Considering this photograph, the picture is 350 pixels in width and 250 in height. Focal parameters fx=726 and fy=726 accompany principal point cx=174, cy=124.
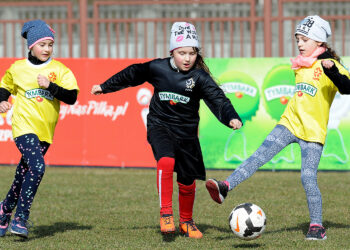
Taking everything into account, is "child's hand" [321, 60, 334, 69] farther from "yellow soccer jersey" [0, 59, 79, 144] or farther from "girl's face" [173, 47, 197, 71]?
"yellow soccer jersey" [0, 59, 79, 144]

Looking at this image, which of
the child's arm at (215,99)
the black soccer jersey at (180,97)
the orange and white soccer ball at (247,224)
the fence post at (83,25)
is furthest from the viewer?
the fence post at (83,25)

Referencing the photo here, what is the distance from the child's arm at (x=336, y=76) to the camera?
6106 millimetres

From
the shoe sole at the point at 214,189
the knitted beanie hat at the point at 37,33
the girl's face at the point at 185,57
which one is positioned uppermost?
the knitted beanie hat at the point at 37,33

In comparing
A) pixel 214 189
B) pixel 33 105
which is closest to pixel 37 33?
pixel 33 105

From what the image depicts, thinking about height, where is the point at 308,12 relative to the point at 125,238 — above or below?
above

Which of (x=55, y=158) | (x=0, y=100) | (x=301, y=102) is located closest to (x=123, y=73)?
(x=0, y=100)

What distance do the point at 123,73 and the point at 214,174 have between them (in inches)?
187

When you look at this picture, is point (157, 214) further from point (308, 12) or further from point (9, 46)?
point (9, 46)

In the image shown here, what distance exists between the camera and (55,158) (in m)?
11.9

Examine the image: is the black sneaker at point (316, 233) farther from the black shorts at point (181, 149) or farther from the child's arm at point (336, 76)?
the child's arm at point (336, 76)

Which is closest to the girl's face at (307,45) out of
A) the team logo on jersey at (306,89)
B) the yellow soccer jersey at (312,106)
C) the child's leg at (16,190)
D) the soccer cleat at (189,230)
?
the yellow soccer jersey at (312,106)

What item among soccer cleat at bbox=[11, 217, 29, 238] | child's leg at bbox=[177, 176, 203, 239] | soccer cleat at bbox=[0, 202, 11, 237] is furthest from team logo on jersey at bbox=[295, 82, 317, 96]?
soccer cleat at bbox=[0, 202, 11, 237]

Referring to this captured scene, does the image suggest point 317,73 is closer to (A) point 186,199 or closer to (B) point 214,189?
(B) point 214,189

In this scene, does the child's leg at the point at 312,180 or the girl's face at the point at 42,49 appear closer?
the child's leg at the point at 312,180
